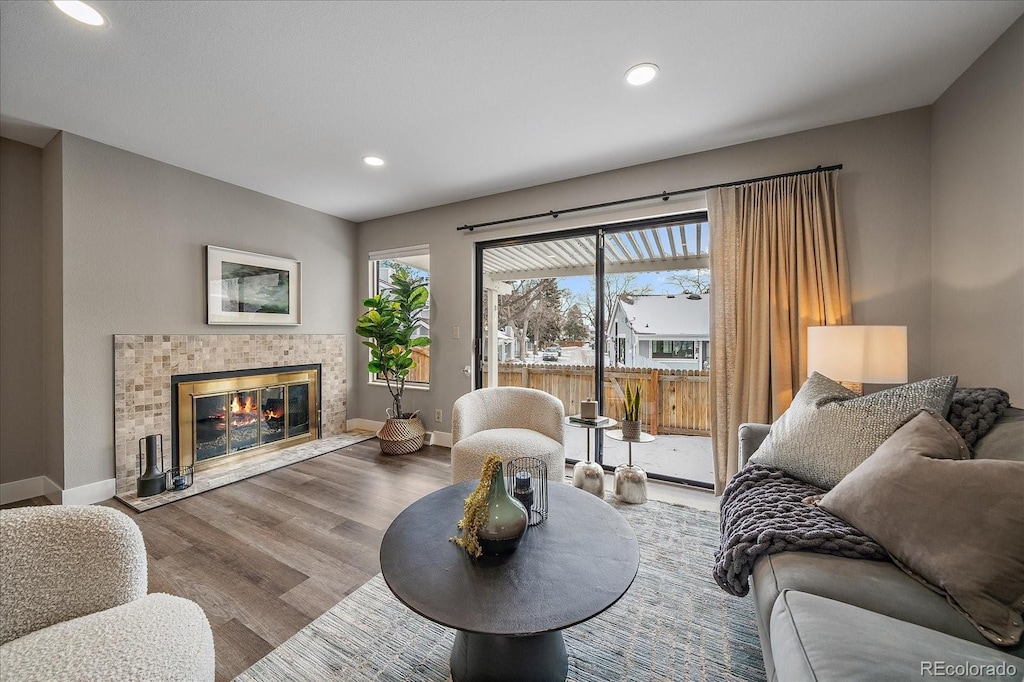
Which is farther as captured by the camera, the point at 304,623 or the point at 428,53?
the point at 428,53

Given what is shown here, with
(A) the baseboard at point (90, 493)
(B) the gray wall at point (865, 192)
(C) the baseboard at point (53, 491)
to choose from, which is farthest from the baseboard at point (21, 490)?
(B) the gray wall at point (865, 192)

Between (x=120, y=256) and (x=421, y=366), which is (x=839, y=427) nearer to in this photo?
(x=421, y=366)

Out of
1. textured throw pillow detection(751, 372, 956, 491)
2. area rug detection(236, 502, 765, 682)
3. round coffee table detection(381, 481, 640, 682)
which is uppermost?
textured throw pillow detection(751, 372, 956, 491)

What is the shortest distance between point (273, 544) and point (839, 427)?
276 centimetres

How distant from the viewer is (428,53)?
1870 mm

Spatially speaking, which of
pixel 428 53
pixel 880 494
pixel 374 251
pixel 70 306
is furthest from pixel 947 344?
pixel 70 306

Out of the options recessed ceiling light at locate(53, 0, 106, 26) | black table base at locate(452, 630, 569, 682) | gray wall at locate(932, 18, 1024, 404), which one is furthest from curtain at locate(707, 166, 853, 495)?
recessed ceiling light at locate(53, 0, 106, 26)

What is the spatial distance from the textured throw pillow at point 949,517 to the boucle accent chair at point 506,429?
1506 millimetres

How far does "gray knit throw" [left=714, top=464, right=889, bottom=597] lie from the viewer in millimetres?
1164

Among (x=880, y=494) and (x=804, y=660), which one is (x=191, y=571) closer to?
(x=804, y=660)

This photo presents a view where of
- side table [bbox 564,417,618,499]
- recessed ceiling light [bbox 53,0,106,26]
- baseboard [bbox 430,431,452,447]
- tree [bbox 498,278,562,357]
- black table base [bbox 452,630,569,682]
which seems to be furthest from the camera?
baseboard [bbox 430,431,452,447]

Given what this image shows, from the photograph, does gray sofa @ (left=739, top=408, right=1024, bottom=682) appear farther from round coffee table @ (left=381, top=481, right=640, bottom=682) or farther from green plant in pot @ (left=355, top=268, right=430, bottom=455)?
green plant in pot @ (left=355, top=268, right=430, bottom=455)

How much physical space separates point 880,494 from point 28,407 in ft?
15.6

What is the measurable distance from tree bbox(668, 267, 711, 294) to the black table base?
2.56 m
